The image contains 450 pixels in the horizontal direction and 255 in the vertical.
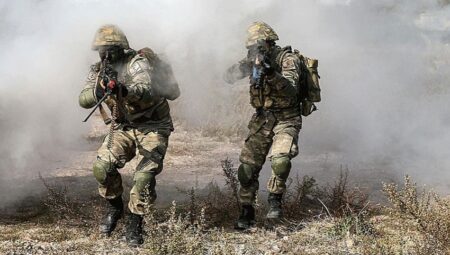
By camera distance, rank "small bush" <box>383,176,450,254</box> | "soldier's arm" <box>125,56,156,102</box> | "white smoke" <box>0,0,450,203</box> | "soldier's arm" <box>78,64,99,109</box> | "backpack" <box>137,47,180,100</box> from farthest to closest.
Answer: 1. "white smoke" <box>0,0,450,203</box>
2. "backpack" <box>137,47,180,100</box>
3. "soldier's arm" <box>78,64,99,109</box>
4. "soldier's arm" <box>125,56,156,102</box>
5. "small bush" <box>383,176,450,254</box>

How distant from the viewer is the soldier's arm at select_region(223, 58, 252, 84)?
224 inches

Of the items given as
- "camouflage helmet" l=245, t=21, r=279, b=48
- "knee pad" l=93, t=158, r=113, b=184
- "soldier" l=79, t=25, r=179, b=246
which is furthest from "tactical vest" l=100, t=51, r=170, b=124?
"camouflage helmet" l=245, t=21, r=279, b=48

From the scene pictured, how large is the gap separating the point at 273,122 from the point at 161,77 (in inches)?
41.5

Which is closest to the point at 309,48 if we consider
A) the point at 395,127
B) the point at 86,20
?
the point at 395,127

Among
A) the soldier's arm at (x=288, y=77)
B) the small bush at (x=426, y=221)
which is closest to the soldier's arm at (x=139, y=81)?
the soldier's arm at (x=288, y=77)

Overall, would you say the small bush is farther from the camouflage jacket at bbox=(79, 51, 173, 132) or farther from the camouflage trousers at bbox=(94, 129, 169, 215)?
the camouflage jacket at bbox=(79, 51, 173, 132)

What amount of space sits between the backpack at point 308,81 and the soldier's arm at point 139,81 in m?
1.20

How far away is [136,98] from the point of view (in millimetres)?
4887

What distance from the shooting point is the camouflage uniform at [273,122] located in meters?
5.28

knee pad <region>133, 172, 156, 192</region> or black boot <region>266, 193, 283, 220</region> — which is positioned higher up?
knee pad <region>133, 172, 156, 192</region>

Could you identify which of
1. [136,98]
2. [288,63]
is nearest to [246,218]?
[288,63]

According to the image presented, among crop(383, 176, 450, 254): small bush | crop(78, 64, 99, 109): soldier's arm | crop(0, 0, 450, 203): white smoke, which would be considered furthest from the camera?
crop(0, 0, 450, 203): white smoke

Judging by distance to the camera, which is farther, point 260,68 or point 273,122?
point 273,122

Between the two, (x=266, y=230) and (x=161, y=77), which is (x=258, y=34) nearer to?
(x=161, y=77)
